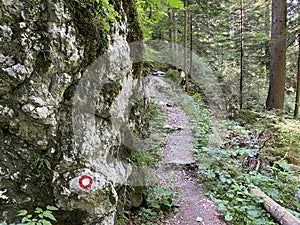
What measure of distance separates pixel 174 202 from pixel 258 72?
14.6 m

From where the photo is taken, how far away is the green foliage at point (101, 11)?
9.29ft

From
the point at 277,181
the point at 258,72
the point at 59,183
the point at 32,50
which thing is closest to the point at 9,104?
the point at 32,50

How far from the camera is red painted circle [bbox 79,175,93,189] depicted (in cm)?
258

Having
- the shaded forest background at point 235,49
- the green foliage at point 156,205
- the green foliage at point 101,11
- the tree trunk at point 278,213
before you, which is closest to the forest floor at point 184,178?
the green foliage at point 156,205

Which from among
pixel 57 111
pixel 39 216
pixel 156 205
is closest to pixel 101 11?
pixel 57 111

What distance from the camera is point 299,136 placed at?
25.7 feet

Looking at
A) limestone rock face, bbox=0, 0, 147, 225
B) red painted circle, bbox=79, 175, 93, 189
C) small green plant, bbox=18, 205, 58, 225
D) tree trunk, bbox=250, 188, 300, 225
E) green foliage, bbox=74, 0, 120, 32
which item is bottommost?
tree trunk, bbox=250, 188, 300, 225

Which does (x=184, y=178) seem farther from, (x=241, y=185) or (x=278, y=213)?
(x=278, y=213)

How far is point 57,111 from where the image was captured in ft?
8.19

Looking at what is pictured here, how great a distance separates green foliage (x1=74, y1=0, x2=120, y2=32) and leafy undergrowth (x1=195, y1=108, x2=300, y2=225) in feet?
12.6

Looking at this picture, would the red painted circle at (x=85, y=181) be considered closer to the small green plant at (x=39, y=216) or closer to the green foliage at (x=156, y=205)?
the small green plant at (x=39, y=216)

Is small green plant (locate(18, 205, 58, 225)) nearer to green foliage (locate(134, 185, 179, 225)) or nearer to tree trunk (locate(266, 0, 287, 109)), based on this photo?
green foliage (locate(134, 185, 179, 225))

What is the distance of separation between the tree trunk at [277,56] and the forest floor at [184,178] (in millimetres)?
4069

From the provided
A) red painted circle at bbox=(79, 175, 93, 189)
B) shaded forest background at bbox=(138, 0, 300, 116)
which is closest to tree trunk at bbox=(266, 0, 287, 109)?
shaded forest background at bbox=(138, 0, 300, 116)
